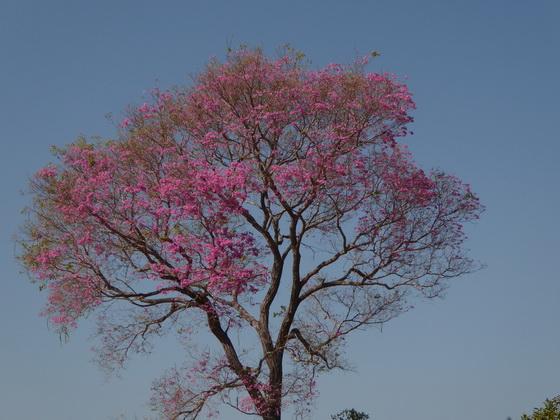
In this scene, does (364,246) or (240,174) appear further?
(364,246)

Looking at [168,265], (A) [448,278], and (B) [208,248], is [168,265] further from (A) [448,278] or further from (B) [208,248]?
(A) [448,278]

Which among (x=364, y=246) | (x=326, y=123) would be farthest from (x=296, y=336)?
(x=326, y=123)

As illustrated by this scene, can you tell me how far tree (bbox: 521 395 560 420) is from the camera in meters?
14.4

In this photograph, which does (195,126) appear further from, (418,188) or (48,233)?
(418,188)

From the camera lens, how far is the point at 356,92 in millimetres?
14930

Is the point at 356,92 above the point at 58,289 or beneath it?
above

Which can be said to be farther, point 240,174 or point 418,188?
point 418,188

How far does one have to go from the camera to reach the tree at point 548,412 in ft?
47.2

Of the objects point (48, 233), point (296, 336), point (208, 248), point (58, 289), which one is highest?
point (48, 233)

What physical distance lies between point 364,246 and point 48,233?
21.7ft

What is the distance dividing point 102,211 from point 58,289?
1.97 meters

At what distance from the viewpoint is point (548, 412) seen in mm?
14430

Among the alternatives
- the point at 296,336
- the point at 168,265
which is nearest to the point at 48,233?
the point at 168,265

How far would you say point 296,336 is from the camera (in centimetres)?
1534
